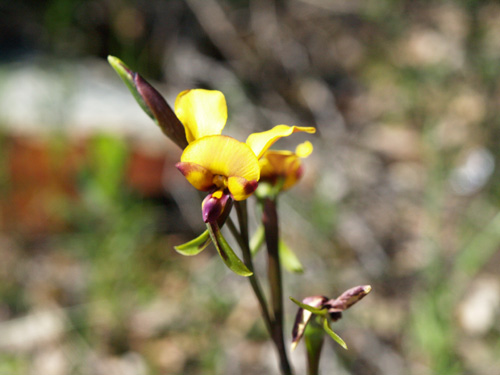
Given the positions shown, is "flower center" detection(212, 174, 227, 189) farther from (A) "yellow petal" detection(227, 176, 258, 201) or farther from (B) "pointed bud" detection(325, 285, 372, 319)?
(B) "pointed bud" detection(325, 285, 372, 319)

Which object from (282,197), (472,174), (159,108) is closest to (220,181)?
(159,108)

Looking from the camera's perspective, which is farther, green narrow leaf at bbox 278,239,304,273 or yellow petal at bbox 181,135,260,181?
green narrow leaf at bbox 278,239,304,273

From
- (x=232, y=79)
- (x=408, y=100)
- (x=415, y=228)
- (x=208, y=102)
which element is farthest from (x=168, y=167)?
(x=208, y=102)

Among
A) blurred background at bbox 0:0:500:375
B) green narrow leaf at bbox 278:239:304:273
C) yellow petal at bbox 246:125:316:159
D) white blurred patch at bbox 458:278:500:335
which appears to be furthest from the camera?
white blurred patch at bbox 458:278:500:335

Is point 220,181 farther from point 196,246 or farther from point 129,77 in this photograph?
→ point 129,77

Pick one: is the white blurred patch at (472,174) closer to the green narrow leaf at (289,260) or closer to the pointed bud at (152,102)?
the green narrow leaf at (289,260)

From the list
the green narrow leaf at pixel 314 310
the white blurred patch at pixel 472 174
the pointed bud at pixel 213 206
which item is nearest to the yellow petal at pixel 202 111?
the pointed bud at pixel 213 206

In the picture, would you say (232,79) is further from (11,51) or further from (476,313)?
(476,313)

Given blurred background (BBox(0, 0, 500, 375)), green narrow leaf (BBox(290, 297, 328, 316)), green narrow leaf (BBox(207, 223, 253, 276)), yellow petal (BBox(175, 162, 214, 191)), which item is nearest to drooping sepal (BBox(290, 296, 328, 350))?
green narrow leaf (BBox(290, 297, 328, 316))
